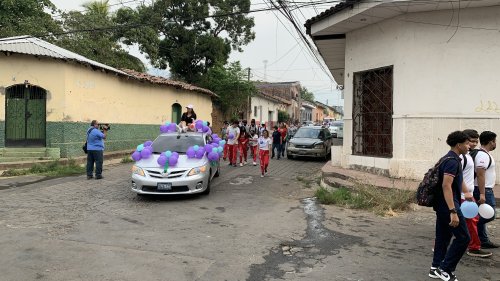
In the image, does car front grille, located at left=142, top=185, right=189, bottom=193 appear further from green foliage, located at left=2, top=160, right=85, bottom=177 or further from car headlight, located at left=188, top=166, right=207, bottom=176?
green foliage, located at left=2, top=160, right=85, bottom=177

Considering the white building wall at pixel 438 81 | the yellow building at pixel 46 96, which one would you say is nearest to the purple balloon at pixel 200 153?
the white building wall at pixel 438 81

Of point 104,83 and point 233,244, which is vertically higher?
point 104,83

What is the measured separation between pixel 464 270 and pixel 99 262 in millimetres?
4321

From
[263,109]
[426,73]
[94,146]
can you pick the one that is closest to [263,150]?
[94,146]

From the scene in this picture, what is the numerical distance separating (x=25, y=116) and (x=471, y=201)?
1437 cm

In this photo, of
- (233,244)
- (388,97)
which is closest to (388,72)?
(388,97)

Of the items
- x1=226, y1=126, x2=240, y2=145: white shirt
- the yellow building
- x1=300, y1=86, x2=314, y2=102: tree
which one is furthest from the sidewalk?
x1=300, y1=86, x2=314, y2=102: tree

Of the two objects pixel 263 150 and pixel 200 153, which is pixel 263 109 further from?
pixel 200 153

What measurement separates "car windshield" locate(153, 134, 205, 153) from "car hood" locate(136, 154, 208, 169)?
1.31 feet

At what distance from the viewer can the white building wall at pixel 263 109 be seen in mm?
36353

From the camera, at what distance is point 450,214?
4.41 meters

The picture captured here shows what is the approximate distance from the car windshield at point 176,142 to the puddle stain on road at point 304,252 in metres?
3.91

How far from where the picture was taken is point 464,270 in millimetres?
5000

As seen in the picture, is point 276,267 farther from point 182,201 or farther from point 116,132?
point 116,132
